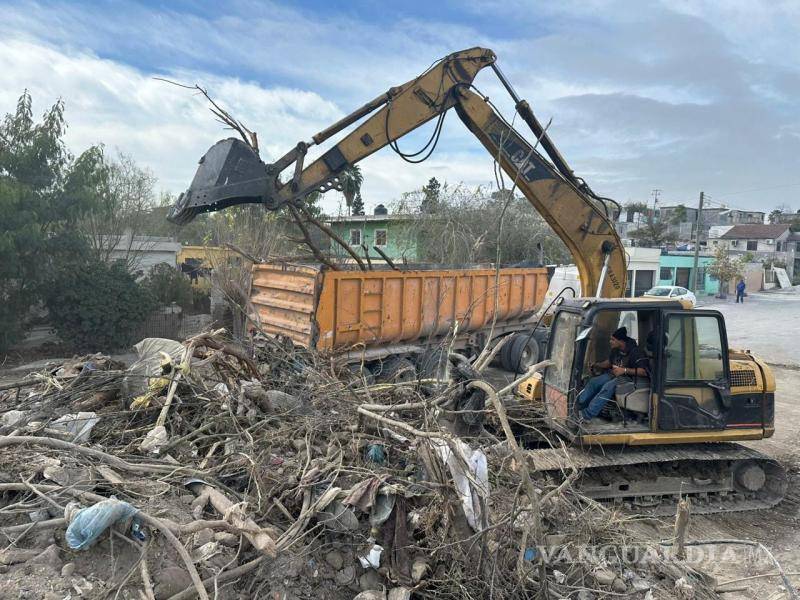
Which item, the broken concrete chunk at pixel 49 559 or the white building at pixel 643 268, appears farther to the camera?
the white building at pixel 643 268

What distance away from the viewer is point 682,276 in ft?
120

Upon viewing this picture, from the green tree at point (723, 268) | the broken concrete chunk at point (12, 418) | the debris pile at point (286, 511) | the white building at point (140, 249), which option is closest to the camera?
the debris pile at point (286, 511)

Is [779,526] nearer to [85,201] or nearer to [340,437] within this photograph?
[340,437]

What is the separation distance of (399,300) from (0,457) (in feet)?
20.1

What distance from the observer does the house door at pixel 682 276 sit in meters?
36.2

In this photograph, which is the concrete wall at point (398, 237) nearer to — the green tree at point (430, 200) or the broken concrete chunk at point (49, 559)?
the green tree at point (430, 200)

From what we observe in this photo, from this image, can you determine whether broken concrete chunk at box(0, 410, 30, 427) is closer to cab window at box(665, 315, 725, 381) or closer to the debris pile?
the debris pile

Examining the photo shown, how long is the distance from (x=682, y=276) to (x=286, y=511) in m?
38.5

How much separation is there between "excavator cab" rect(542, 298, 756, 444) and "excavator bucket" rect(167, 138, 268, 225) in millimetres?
3725

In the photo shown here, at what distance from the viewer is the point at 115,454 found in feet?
12.8

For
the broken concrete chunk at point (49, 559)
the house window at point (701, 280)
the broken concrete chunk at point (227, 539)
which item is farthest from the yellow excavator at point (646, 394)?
the house window at point (701, 280)


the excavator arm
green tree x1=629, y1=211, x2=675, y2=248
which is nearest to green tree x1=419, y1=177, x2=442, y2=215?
the excavator arm

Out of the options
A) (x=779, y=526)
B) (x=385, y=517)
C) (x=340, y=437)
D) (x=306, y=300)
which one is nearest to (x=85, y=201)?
(x=306, y=300)

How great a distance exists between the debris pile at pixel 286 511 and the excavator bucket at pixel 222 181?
202 centimetres
